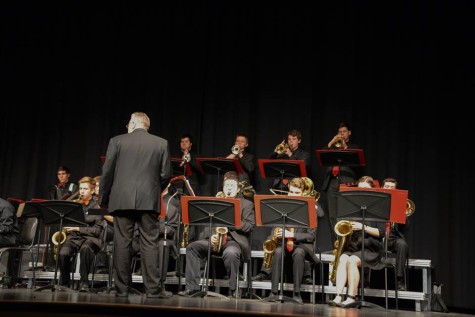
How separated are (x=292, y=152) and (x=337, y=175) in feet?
2.68

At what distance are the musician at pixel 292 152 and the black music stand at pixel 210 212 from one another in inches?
94.3

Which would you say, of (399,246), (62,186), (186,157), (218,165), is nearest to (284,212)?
(399,246)

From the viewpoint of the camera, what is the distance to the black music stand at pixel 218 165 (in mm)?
9127

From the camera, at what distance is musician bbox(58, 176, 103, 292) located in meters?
8.27

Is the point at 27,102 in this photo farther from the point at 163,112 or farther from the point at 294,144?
the point at 294,144

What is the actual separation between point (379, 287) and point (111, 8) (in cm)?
670

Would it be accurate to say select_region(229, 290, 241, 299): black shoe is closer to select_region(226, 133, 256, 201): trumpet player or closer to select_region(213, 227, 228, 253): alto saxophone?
select_region(213, 227, 228, 253): alto saxophone

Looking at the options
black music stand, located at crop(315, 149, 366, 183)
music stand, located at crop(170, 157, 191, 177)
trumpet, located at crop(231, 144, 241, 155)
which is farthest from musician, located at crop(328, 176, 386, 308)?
music stand, located at crop(170, 157, 191, 177)

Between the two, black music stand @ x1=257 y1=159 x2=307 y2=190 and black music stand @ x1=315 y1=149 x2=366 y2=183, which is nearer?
black music stand @ x1=315 y1=149 x2=366 y2=183

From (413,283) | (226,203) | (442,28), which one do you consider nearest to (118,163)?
(226,203)

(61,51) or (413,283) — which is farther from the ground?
(61,51)

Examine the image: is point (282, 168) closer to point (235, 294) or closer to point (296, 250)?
point (296, 250)

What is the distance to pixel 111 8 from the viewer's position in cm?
1165

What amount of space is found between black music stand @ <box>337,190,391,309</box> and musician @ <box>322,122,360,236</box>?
238cm
